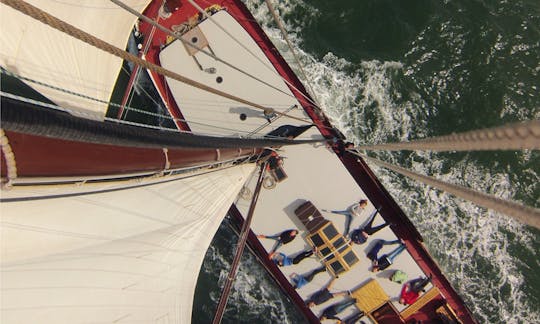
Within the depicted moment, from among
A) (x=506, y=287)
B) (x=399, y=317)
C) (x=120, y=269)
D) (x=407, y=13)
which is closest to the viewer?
(x=120, y=269)

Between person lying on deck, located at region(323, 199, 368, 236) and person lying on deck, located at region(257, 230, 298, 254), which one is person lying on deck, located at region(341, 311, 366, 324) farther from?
person lying on deck, located at region(257, 230, 298, 254)

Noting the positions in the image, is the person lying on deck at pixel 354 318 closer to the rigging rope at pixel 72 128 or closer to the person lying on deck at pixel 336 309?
the person lying on deck at pixel 336 309

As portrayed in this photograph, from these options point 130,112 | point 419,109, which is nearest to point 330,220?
point 419,109

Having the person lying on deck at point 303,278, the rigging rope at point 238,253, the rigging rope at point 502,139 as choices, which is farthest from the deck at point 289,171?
the rigging rope at point 502,139

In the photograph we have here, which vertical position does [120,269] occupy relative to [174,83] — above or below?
below

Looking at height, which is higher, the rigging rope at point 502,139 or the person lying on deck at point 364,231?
the rigging rope at point 502,139

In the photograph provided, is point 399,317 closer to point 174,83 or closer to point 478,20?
point 174,83

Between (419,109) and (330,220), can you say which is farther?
(419,109)
